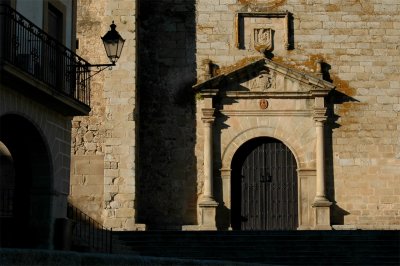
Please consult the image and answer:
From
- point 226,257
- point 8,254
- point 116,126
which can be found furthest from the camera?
point 116,126

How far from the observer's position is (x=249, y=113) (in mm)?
23547

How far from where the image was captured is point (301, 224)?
23.2 metres

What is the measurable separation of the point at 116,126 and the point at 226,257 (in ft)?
18.0

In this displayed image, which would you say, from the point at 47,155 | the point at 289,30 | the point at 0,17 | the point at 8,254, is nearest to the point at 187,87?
the point at 289,30

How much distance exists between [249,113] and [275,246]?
5.46 m

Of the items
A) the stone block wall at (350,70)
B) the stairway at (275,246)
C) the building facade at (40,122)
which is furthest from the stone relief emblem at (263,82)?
the building facade at (40,122)

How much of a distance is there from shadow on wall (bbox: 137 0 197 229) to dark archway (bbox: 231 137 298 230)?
1120 millimetres

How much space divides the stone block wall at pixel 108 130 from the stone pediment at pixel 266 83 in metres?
1.84

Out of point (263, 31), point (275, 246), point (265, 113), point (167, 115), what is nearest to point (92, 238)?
point (275, 246)

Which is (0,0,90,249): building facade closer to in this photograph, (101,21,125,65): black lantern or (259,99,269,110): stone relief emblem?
(101,21,125,65): black lantern

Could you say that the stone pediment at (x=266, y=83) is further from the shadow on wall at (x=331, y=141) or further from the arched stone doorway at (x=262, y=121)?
the shadow on wall at (x=331, y=141)

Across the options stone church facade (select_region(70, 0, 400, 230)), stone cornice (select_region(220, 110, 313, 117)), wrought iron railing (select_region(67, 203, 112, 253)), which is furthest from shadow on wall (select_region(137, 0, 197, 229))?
wrought iron railing (select_region(67, 203, 112, 253))

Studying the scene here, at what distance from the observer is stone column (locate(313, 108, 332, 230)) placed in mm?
22703

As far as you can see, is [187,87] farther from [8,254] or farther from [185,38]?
[8,254]
